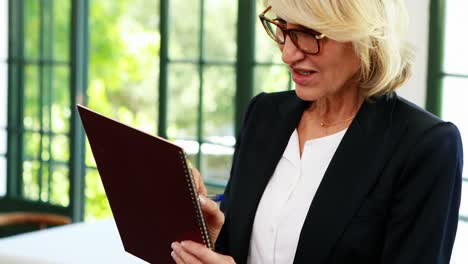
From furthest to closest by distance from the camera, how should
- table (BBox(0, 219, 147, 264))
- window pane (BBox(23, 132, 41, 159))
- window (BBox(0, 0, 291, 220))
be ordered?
window pane (BBox(23, 132, 41, 159)) < window (BBox(0, 0, 291, 220)) < table (BBox(0, 219, 147, 264))

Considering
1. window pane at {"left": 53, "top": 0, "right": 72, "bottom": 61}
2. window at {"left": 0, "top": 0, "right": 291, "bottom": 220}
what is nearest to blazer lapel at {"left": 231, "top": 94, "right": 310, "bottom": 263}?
window at {"left": 0, "top": 0, "right": 291, "bottom": 220}

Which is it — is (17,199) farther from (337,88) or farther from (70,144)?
(337,88)

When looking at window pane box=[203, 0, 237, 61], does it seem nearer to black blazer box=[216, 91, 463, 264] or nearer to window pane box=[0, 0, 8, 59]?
window pane box=[0, 0, 8, 59]

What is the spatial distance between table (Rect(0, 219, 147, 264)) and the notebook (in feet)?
3.19

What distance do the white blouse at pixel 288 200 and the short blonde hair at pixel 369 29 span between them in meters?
0.17

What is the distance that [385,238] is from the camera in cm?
171

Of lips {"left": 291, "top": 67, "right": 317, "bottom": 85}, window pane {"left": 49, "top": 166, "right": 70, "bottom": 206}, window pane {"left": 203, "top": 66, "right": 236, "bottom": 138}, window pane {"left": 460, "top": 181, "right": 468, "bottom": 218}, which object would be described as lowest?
window pane {"left": 49, "top": 166, "right": 70, "bottom": 206}

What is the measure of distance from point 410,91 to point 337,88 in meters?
1.86

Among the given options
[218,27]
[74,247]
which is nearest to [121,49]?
[218,27]

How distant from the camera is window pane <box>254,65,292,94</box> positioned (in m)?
4.57

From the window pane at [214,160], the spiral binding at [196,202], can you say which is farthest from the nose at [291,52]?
the window pane at [214,160]

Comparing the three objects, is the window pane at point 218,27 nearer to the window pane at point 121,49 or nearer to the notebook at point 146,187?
the notebook at point 146,187

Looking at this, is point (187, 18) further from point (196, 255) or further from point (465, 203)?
point (196, 255)

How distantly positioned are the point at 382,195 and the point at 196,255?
384mm
